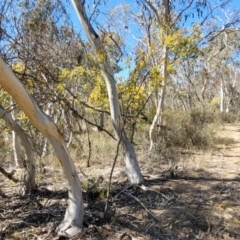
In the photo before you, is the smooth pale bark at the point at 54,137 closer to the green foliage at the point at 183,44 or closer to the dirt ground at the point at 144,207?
the dirt ground at the point at 144,207

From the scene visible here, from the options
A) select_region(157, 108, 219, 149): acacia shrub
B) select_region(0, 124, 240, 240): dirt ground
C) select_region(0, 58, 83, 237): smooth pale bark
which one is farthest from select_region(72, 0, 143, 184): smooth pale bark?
select_region(157, 108, 219, 149): acacia shrub

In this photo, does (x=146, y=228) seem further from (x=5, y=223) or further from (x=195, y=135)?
(x=195, y=135)

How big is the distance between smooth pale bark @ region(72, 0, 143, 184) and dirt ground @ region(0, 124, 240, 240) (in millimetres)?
277

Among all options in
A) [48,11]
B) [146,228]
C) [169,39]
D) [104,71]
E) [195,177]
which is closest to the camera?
[146,228]

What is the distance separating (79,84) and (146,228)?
6087mm

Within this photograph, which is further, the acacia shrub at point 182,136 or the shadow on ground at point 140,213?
the acacia shrub at point 182,136

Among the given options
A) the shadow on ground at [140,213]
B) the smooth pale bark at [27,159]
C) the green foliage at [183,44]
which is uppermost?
the green foliage at [183,44]

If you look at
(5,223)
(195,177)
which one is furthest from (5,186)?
(195,177)

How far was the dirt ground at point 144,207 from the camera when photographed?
3.12 m

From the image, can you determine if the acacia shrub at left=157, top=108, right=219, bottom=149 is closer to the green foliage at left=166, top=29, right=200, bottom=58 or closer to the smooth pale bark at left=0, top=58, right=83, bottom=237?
the green foliage at left=166, top=29, right=200, bottom=58

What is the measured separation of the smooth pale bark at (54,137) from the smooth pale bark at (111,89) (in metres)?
1.51

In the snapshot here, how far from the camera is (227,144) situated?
8820 millimetres

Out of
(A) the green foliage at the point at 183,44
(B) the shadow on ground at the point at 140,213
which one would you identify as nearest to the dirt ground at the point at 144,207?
(B) the shadow on ground at the point at 140,213

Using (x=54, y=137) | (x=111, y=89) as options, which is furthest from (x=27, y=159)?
(x=111, y=89)
